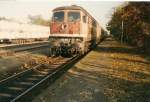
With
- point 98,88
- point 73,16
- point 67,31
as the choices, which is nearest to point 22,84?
point 98,88

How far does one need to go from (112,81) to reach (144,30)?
11586 millimetres

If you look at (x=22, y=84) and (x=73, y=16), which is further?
(x=73, y=16)

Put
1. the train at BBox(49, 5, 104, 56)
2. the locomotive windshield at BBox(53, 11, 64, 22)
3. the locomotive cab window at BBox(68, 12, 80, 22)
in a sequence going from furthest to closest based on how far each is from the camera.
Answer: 1. the locomotive windshield at BBox(53, 11, 64, 22)
2. the locomotive cab window at BBox(68, 12, 80, 22)
3. the train at BBox(49, 5, 104, 56)

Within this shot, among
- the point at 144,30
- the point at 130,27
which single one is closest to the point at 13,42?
the point at 130,27

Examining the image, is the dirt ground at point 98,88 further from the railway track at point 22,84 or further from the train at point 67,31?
the train at point 67,31

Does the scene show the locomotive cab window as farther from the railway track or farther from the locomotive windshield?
the railway track

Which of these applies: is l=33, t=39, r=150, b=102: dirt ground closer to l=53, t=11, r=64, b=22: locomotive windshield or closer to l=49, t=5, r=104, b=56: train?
l=49, t=5, r=104, b=56: train

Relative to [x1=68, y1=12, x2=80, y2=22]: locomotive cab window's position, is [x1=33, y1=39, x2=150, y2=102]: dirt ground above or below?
below

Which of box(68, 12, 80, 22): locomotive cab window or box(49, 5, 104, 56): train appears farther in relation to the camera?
box(68, 12, 80, 22): locomotive cab window

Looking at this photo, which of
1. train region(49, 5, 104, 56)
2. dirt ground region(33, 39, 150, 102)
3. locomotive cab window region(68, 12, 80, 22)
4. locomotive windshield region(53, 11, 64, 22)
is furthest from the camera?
locomotive windshield region(53, 11, 64, 22)

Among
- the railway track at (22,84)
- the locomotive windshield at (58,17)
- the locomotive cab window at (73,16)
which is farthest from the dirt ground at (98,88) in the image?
the locomotive windshield at (58,17)

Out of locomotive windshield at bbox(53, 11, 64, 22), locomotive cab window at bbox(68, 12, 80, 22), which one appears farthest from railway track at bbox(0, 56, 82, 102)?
locomotive windshield at bbox(53, 11, 64, 22)

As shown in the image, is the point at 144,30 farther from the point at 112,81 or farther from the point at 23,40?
the point at 23,40

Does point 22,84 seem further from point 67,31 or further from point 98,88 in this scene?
point 67,31
